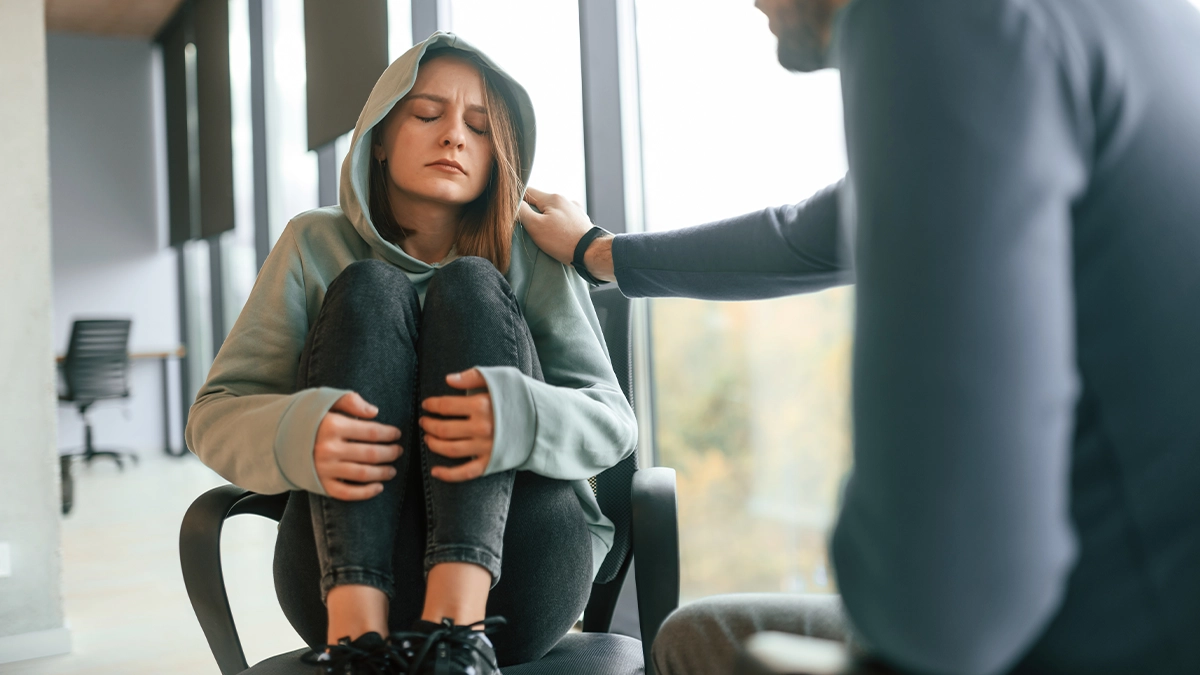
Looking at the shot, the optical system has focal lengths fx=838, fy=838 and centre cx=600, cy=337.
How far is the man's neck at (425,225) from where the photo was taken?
5.03ft

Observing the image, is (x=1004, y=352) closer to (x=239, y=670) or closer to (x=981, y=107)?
(x=981, y=107)

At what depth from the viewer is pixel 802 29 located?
2.07ft

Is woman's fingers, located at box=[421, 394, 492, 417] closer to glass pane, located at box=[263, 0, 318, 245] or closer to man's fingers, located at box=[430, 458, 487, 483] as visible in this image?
man's fingers, located at box=[430, 458, 487, 483]

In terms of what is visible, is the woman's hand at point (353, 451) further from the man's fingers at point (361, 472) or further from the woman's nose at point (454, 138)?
the woman's nose at point (454, 138)

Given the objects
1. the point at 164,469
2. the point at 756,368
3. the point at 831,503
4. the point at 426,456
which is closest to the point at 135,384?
the point at 164,469

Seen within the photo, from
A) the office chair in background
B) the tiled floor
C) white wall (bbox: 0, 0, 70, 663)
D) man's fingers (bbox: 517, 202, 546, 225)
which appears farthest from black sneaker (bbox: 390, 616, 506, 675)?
the office chair in background

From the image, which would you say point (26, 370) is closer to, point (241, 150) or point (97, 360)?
point (241, 150)

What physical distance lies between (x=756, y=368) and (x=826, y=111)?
63 centimetres

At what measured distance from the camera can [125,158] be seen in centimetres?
788

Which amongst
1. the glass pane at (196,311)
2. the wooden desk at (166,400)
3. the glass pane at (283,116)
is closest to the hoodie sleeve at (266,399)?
the glass pane at (283,116)

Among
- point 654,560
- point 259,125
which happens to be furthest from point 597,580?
point 259,125

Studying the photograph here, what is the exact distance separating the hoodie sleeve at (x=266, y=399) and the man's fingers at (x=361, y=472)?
1.1 inches

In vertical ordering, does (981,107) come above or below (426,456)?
above

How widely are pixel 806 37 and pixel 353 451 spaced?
0.65 meters
